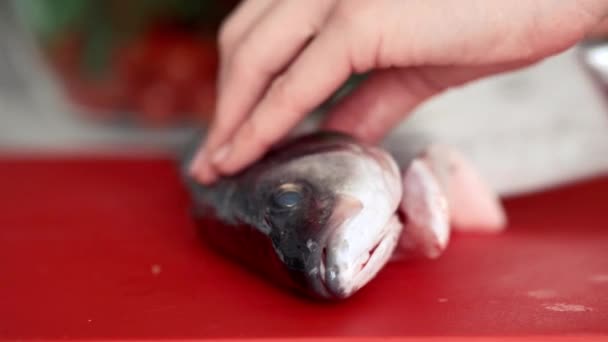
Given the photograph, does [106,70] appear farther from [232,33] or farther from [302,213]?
[302,213]

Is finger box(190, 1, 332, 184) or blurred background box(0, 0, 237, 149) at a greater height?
finger box(190, 1, 332, 184)

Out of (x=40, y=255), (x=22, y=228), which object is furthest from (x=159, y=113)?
(x=40, y=255)

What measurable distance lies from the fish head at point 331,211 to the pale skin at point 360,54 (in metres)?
0.09

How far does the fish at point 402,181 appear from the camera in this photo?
0.84m

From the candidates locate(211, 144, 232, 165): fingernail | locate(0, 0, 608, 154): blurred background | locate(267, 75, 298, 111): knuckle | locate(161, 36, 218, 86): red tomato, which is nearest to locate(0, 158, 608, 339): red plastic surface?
locate(211, 144, 232, 165): fingernail

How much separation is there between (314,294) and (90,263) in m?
0.41

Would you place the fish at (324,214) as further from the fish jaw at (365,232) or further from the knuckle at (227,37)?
the knuckle at (227,37)

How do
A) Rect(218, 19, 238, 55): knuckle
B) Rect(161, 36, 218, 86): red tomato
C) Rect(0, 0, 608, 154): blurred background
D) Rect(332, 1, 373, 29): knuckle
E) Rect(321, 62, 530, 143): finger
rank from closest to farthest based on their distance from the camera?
Rect(332, 1, 373, 29): knuckle → Rect(321, 62, 530, 143): finger → Rect(218, 19, 238, 55): knuckle → Rect(0, 0, 608, 154): blurred background → Rect(161, 36, 218, 86): red tomato

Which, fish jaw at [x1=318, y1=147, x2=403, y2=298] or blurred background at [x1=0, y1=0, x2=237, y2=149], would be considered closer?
fish jaw at [x1=318, y1=147, x2=403, y2=298]

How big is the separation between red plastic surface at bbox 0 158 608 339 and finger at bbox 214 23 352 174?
0.17 metres

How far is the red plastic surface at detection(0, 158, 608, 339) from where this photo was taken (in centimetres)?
81

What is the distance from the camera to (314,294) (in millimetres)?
846

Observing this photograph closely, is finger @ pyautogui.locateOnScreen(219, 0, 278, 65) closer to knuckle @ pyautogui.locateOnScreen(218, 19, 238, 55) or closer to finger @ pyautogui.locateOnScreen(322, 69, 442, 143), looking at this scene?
knuckle @ pyautogui.locateOnScreen(218, 19, 238, 55)

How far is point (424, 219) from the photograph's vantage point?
977 millimetres
